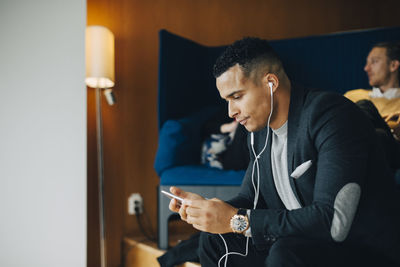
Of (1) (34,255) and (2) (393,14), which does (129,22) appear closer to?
(1) (34,255)

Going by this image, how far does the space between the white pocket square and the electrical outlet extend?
1.64 metres

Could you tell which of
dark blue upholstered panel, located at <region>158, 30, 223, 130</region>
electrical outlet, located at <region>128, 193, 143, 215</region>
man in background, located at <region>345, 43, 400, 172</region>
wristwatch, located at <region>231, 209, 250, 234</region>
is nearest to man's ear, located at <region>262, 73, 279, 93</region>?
wristwatch, located at <region>231, 209, 250, 234</region>

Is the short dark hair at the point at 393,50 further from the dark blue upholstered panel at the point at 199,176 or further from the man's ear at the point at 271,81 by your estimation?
the man's ear at the point at 271,81

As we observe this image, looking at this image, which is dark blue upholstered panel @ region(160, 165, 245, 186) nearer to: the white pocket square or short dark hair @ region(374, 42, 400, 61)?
the white pocket square

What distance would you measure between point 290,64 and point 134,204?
140 centimetres

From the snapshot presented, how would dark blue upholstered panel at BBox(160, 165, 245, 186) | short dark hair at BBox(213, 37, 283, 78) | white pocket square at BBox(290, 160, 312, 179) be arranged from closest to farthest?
white pocket square at BBox(290, 160, 312, 179)
short dark hair at BBox(213, 37, 283, 78)
dark blue upholstered panel at BBox(160, 165, 245, 186)

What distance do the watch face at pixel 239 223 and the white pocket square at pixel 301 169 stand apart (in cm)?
19

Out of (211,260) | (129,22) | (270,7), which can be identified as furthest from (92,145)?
(270,7)

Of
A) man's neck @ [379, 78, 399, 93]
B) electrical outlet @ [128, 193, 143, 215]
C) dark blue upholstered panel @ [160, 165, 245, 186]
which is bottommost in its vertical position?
electrical outlet @ [128, 193, 143, 215]

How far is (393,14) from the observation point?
2.88 m

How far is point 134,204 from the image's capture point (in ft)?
8.02

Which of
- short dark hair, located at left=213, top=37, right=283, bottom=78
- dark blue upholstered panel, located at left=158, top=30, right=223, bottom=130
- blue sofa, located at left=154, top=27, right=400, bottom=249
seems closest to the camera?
short dark hair, located at left=213, top=37, right=283, bottom=78

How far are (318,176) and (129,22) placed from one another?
1991 mm

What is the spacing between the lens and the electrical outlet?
8.02ft
